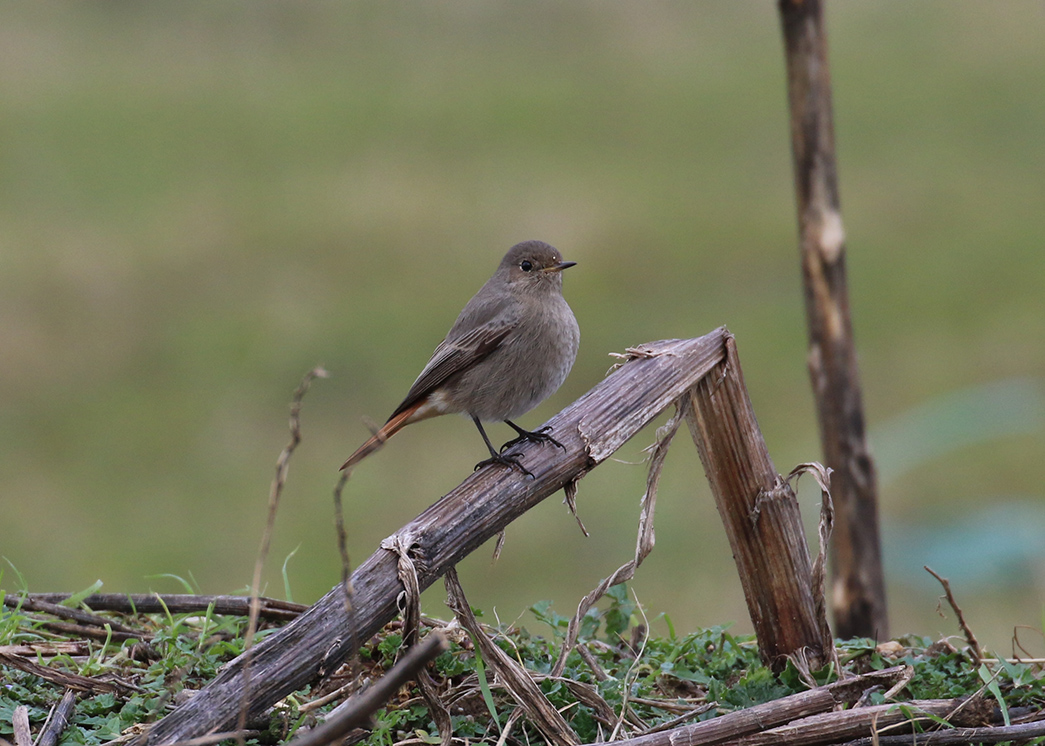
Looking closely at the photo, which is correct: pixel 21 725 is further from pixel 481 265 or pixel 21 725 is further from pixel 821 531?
pixel 481 265

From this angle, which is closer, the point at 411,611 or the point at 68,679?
the point at 411,611

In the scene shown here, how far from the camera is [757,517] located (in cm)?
388

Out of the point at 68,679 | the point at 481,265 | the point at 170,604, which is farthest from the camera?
the point at 481,265

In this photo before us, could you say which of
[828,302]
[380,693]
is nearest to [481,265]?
[828,302]

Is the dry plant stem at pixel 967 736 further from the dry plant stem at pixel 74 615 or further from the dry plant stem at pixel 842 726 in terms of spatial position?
the dry plant stem at pixel 74 615

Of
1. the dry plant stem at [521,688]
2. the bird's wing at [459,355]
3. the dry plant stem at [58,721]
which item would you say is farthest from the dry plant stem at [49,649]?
the dry plant stem at [521,688]

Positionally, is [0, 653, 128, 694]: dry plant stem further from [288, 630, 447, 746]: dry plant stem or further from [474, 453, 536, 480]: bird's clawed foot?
[288, 630, 447, 746]: dry plant stem

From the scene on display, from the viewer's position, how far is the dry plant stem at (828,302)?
17.9 ft

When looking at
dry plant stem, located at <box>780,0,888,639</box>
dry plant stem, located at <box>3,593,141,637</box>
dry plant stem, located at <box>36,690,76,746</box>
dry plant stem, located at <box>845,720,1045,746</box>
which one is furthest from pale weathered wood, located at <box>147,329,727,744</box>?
dry plant stem, located at <box>780,0,888,639</box>

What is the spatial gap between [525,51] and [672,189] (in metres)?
4.56

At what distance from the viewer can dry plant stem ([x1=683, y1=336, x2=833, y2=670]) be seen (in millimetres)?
3846

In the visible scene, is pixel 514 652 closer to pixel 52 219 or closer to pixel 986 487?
pixel 986 487

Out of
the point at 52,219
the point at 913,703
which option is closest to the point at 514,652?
the point at 913,703

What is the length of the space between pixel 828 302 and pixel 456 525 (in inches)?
107
